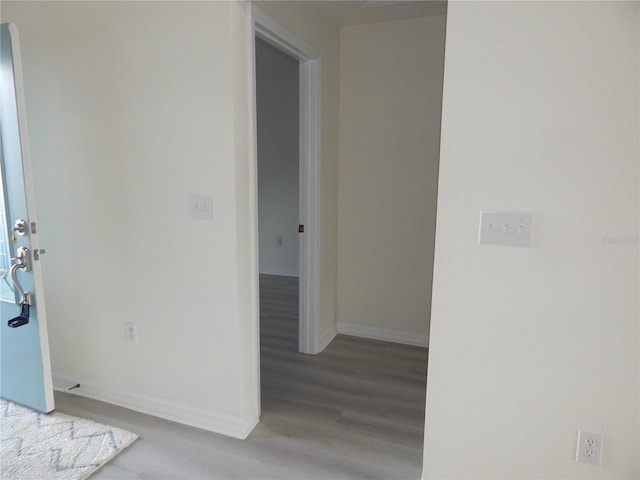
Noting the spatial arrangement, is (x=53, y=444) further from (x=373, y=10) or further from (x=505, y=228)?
(x=373, y=10)

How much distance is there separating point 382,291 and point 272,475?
177 cm

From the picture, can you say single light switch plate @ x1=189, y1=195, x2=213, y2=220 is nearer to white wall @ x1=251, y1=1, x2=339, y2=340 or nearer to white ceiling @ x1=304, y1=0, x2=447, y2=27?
white wall @ x1=251, y1=1, x2=339, y2=340

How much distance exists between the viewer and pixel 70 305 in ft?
7.67

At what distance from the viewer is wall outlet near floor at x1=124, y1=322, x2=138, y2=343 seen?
217 centimetres

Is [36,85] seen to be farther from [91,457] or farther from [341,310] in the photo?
[341,310]

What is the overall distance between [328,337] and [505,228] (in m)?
2.13

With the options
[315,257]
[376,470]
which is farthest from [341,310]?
[376,470]

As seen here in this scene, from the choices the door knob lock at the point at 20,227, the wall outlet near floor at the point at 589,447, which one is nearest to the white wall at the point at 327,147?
the door knob lock at the point at 20,227

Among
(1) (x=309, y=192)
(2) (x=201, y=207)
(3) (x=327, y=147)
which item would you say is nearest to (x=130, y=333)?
(2) (x=201, y=207)

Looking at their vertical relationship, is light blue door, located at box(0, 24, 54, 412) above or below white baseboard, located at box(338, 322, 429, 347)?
above

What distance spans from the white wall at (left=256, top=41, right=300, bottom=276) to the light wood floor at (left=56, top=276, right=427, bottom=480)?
8.18ft

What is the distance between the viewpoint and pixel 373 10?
268cm

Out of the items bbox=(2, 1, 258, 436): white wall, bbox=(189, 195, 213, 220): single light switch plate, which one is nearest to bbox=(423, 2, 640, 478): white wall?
bbox=(2, 1, 258, 436): white wall

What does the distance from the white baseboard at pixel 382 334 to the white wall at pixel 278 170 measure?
2053 mm
